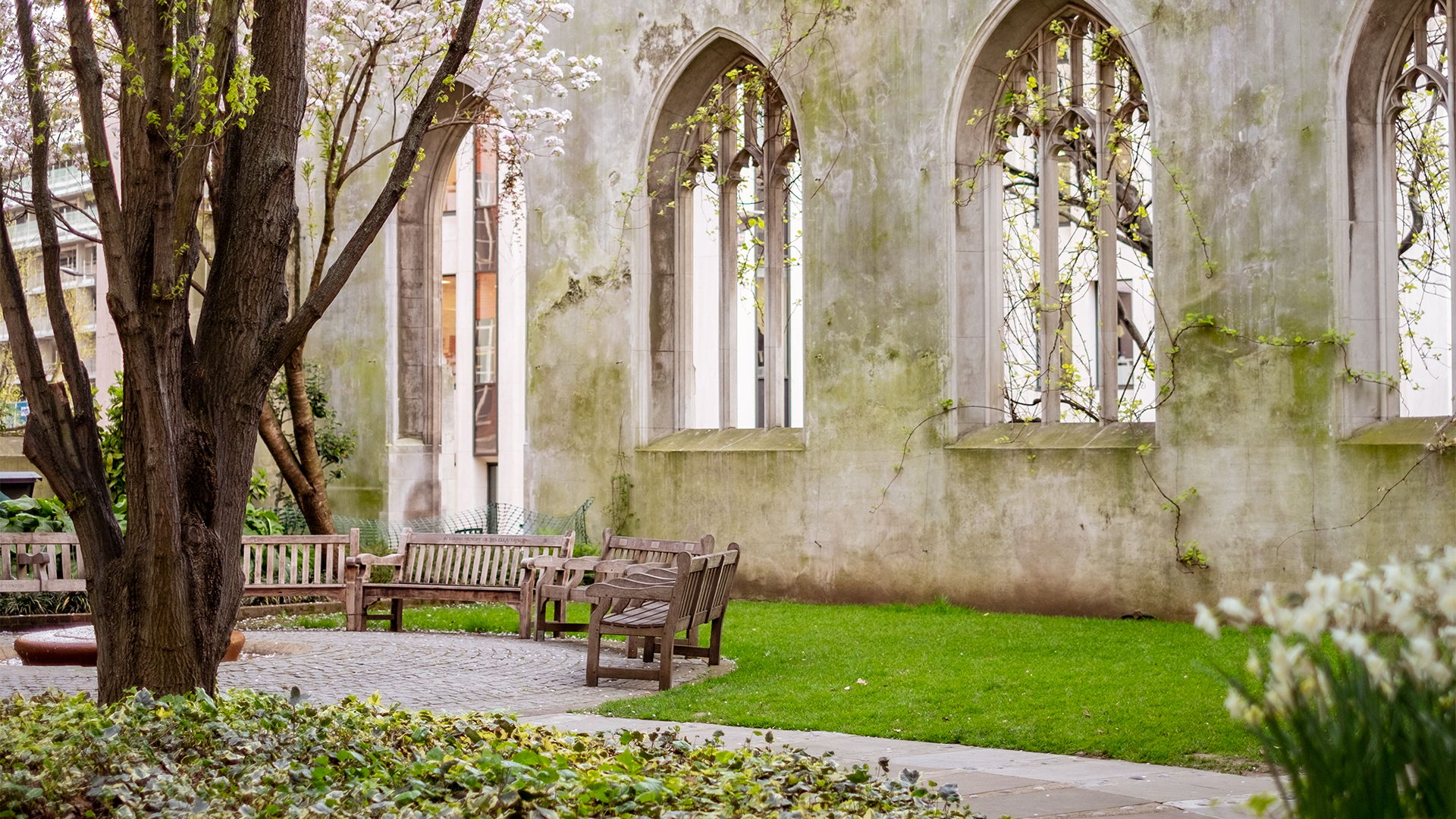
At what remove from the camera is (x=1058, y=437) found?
13375 mm

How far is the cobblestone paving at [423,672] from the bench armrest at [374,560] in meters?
0.89

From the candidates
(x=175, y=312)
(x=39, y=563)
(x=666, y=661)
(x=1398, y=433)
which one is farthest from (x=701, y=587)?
(x=39, y=563)

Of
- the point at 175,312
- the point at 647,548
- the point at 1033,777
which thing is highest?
the point at 175,312

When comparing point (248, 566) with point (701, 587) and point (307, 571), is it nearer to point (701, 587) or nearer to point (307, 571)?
point (307, 571)

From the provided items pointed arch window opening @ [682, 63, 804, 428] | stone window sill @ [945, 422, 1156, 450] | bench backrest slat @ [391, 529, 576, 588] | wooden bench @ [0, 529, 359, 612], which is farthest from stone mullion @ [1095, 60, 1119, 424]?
wooden bench @ [0, 529, 359, 612]

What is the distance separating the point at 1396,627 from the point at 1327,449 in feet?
31.4

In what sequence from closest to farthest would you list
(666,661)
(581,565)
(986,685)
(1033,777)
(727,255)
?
(1033,777) < (986,685) < (666,661) < (581,565) < (727,255)

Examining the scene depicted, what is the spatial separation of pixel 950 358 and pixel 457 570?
488 cm

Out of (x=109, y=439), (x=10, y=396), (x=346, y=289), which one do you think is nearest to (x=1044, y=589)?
(x=109, y=439)

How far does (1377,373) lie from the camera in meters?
11.8

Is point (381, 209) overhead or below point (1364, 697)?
overhead

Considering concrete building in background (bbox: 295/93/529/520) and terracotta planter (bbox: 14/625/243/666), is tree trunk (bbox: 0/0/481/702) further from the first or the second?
concrete building in background (bbox: 295/93/529/520)

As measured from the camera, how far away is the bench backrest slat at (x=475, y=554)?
13.0 metres

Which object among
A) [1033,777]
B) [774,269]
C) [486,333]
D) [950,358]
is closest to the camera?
[1033,777]
